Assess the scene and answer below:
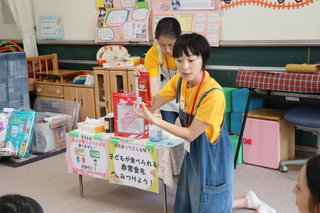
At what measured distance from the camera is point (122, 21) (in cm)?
466

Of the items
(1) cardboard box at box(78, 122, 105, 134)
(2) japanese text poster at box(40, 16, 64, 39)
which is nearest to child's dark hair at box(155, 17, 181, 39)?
(1) cardboard box at box(78, 122, 105, 134)

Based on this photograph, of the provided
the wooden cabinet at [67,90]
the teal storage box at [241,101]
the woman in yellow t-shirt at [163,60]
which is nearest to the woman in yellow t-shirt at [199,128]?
the woman in yellow t-shirt at [163,60]

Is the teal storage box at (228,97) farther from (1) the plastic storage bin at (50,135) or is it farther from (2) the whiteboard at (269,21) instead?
(1) the plastic storage bin at (50,135)

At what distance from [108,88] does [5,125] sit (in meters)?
1.11

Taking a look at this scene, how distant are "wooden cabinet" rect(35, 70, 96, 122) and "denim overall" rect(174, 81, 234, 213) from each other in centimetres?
258

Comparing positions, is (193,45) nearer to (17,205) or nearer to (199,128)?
(199,128)

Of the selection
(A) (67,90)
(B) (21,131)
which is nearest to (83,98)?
(A) (67,90)

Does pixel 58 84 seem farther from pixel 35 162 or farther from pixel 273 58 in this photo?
pixel 273 58

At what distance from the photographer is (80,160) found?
292 cm

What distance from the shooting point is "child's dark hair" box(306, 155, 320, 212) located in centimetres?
114

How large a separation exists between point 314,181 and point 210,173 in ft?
3.54

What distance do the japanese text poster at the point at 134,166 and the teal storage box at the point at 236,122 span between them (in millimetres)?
1545

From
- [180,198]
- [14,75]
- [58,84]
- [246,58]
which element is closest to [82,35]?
[58,84]

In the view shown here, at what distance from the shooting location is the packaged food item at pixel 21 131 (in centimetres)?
404
